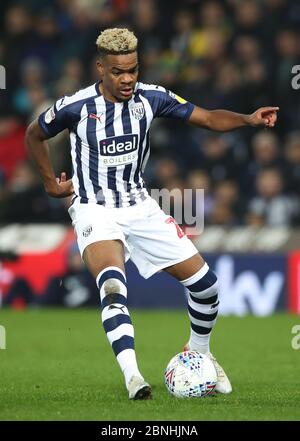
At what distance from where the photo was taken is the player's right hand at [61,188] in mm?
7840

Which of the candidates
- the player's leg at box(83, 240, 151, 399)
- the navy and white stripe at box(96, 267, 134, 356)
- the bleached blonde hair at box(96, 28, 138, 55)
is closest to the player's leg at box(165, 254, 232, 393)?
the player's leg at box(83, 240, 151, 399)

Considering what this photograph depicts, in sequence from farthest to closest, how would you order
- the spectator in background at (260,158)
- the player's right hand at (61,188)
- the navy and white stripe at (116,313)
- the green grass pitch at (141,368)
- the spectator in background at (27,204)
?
the spectator in background at (27,204), the spectator in background at (260,158), the player's right hand at (61,188), the navy and white stripe at (116,313), the green grass pitch at (141,368)

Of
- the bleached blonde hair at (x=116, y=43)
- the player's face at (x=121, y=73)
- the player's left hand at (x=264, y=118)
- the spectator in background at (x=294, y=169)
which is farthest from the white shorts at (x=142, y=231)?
the spectator in background at (x=294, y=169)

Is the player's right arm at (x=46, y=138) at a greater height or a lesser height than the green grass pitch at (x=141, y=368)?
greater

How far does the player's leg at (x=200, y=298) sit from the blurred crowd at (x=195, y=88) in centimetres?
670

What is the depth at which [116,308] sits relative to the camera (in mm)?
7113

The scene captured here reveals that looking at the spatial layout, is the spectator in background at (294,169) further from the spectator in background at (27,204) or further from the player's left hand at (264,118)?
the player's left hand at (264,118)

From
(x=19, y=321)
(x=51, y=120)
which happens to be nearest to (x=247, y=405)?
(x=51, y=120)

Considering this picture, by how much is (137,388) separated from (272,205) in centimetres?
798

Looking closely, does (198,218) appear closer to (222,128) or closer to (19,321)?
(19,321)

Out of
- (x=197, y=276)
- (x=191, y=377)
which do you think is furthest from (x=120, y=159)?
(x=191, y=377)

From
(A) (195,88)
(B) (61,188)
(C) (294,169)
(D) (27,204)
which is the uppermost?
(B) (61,188)

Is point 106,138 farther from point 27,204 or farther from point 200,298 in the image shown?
point 27,204

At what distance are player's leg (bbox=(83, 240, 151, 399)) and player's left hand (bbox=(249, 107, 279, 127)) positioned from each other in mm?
1179
